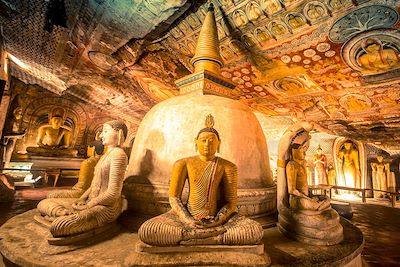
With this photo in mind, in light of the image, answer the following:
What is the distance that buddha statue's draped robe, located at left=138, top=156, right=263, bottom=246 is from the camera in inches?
80.0

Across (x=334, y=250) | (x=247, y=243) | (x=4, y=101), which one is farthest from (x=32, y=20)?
(x=334, y=250)

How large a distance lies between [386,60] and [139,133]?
6432 millimetres

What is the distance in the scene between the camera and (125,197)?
347cm

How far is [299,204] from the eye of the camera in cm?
285

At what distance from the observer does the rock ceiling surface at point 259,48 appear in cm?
507

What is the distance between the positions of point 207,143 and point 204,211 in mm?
798

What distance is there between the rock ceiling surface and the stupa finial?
1.34m

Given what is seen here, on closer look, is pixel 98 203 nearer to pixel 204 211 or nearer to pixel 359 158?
pixel 204 211

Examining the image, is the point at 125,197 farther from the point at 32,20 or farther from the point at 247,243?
the point at 32,20

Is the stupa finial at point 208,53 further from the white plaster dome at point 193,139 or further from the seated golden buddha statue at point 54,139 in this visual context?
the seated golden buddha statue at point 54,139

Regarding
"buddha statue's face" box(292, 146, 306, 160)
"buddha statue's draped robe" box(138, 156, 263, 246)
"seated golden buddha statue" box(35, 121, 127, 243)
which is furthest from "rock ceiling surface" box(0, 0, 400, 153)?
"buddha statue's draped robe" box(138, 156, 263, 246)

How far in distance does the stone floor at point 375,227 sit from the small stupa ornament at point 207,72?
3798 millimetres

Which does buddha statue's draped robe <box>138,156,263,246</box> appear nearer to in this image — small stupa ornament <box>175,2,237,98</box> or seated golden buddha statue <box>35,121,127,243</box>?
seated golden buddha statue <box>35,121,127,243</box>

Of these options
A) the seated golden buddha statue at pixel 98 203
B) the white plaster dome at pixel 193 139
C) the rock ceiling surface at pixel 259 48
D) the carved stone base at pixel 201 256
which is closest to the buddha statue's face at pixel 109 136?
the seated golden buddha statue at pixel 98 203
